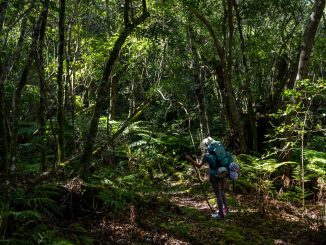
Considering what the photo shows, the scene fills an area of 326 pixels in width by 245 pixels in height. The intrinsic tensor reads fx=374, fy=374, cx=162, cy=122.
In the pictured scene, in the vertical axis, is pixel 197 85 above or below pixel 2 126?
above

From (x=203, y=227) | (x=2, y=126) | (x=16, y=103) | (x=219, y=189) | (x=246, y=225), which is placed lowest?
(x=246, y=225)

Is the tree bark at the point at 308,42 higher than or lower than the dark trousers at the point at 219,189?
higher

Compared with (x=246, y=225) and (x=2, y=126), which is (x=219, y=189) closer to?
(x=246, y=225)

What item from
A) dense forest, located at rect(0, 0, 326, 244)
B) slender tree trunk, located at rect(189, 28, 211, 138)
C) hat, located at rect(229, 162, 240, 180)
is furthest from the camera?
slender tree trunk, located at rect(189, 28, 211, 138)

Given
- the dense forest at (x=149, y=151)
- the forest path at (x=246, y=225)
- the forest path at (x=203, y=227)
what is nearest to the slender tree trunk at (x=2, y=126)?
the dense forest at (x=149, y=151)

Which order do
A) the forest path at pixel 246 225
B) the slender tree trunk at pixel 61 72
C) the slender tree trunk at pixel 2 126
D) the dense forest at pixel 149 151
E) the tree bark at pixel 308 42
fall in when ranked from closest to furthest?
the slender tree trunk at pixel 2 126 < the dense forest at pixel 149 151 < the slender tree trunk at pixel 61 72 < the forest path at pixel 246 225 < the tree bark at pixel 308 42

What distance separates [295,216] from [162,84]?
8.37 meters

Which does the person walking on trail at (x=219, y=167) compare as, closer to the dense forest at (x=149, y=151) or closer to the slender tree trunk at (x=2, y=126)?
the dense forest at (x=149, y=151)

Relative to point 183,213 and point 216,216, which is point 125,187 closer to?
point 183,213

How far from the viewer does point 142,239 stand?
19.0ft

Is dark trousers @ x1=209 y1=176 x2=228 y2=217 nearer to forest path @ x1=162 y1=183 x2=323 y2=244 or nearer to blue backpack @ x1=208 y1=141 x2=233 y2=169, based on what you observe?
forest path @ x1=162 y1=183 x2=323 y2=244

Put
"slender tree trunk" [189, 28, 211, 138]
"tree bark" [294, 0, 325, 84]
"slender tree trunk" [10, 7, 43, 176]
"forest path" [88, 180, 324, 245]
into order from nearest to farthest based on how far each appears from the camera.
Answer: "slender tree trunk" [10, 7, 43, 176]
"forest path" [88, 180, 324, 245]
"tree bark" [294, 0, 325, 84]
"slender tree trunk" [189, 28, 211, 138]

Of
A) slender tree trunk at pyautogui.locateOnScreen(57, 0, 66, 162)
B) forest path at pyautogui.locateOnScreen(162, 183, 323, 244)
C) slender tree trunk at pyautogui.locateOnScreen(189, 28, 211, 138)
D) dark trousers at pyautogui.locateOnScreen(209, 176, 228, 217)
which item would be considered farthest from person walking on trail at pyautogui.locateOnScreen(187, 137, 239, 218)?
slender tree trunk at pyautogui.locateOnScreen(189, 28, 211, 138)

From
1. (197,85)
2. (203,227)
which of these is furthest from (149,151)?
(203,227)
